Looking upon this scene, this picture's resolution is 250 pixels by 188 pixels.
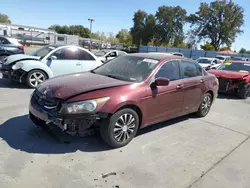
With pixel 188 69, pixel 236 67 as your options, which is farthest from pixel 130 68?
pixel 236 67

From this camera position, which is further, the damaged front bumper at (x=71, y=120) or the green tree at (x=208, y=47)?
the green tree at (x=208, y=47)

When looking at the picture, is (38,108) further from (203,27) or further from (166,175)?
(203,27)

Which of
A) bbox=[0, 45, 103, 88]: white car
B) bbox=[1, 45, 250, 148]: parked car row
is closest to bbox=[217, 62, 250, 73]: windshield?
bbox=[1, 45, 250, 148]: parked car row

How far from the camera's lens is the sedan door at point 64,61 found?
734cm

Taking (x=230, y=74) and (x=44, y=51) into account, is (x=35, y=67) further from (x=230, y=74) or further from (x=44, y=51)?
(x=230, y=74)

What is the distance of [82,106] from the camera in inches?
127

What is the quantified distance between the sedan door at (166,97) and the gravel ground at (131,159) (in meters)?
0.41

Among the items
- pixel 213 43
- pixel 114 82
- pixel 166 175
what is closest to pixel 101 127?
pixel 114 82

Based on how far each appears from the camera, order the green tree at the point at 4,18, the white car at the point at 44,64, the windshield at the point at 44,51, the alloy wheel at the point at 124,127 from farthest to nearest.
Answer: the green tree at the point at 4,18 < the windshield at the point at 44,51 < the white car at the point at 44,64 < the alloy wheel at the point at 124,127

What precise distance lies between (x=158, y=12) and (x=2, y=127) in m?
59.9

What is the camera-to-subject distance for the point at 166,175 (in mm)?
3047

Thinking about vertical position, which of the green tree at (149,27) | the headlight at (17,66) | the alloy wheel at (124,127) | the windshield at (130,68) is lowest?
the alloy wheel at (124,127)

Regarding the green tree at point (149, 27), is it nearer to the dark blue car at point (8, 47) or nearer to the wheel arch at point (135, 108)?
the dark blue car at point (8, 47)

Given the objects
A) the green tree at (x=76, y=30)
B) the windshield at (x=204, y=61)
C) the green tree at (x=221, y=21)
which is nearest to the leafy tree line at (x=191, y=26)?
the green tree at (x=221, y=21)
